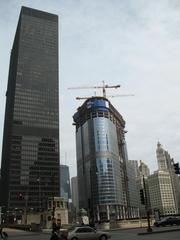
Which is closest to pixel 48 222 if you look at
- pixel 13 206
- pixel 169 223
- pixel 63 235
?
pixel 169 223

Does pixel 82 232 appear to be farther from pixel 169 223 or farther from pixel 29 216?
pixel 29 216

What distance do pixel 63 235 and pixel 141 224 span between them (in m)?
41.5

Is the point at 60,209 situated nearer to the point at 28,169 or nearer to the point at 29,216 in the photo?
the point at 29,216

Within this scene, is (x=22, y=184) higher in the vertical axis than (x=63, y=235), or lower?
higher

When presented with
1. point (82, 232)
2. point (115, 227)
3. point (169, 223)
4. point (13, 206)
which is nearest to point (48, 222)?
point (115, 227)

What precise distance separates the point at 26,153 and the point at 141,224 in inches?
5603

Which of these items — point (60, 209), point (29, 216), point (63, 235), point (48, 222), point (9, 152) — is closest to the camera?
point (63, 235)

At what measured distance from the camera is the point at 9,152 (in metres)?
199

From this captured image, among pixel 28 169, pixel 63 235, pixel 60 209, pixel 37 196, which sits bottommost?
pixel 63 235

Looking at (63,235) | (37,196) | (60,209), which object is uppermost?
(37,196)

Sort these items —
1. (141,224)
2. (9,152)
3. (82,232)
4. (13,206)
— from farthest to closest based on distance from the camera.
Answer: (9,152) < (13,206) < (141,224) < (82,232)

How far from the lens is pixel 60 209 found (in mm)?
113688

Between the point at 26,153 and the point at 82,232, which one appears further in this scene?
the point at 26,153

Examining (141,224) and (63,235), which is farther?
(141,224)
